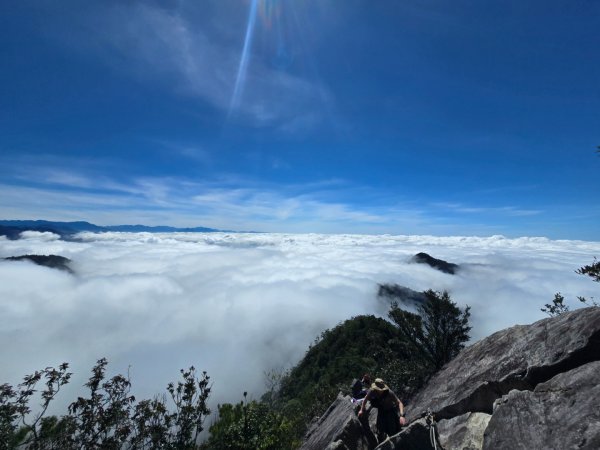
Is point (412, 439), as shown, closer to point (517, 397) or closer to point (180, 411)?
point (517, 397)

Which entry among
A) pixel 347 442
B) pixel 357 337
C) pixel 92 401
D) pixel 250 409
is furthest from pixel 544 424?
pixel 357 337

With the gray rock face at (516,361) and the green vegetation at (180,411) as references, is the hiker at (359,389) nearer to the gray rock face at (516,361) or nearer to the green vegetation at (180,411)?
the gray rock face at (516,361)

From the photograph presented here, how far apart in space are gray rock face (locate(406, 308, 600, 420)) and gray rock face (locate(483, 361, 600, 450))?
152cm

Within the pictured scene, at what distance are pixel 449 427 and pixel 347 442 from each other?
3.27m

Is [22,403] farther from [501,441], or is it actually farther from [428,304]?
[428,304]

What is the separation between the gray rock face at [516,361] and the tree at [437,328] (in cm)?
741

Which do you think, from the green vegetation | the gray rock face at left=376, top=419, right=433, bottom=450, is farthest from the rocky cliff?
the green vegetation

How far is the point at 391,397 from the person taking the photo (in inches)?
388

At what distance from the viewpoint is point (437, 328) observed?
21.8 metres

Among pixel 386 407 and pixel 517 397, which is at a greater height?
pixel 517 397

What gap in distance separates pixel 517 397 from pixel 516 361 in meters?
3.38

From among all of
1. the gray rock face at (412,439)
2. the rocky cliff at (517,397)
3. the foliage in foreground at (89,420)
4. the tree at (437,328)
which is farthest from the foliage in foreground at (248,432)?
the tree at (437,328)

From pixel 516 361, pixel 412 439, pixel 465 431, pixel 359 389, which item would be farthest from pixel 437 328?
pixel 412 439

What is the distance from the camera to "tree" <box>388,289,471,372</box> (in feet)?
66.9
